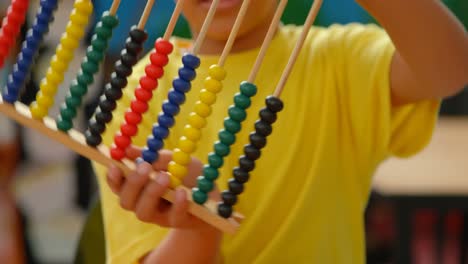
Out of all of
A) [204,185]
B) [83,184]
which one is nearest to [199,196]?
[204,185]

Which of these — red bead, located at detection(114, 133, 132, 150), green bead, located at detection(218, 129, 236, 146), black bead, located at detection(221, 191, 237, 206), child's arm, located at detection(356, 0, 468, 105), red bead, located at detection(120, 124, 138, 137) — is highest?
child's arm, located at detection(356, 0, 468, 105)

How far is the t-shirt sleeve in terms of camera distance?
0.61 meters

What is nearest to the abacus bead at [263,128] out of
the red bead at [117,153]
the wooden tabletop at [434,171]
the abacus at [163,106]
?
the abacus at [163,106]

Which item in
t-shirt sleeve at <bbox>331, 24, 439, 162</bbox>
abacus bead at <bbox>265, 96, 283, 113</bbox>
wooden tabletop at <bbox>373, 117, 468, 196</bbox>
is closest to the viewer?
abacus bead at <bbox>265, 96, 283, 113</bbox>

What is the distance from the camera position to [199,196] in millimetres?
509

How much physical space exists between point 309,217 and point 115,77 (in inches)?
9.0

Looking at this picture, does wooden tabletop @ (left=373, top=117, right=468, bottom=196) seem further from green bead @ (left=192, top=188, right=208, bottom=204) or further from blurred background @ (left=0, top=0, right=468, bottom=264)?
green bead @ (left=192, top=188, right=208, bottom=204)

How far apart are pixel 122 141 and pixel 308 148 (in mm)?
196

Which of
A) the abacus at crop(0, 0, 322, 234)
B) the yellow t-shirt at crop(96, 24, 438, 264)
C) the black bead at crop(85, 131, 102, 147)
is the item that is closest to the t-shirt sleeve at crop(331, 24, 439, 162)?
the yellow t-shirt at crop(96, 24, 438, 264)

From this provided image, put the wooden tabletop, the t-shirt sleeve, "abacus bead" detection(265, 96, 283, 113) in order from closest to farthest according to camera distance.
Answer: "abacus bead" detection(265, 96, 283, 113) → the t-shirt sleeve → the wooden tabletop

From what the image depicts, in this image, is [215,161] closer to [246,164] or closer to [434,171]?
[246,164]

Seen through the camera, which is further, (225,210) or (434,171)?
(434,171)

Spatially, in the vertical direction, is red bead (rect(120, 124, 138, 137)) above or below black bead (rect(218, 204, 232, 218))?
above

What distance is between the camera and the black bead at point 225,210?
51 centimetres
